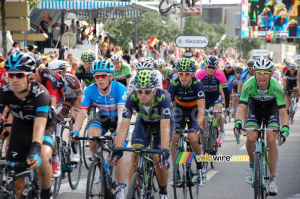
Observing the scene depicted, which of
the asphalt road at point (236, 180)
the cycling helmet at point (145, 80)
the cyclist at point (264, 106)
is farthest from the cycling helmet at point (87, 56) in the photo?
the cycling helmet at point (145, 80)

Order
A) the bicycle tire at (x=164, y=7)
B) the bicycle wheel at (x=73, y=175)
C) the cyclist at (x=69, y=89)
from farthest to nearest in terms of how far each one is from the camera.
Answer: the bicycle tire at (x=164, y=7)
the cyclist at (x=69, y=89)
the bicycle wheel at (x=73, y=175)

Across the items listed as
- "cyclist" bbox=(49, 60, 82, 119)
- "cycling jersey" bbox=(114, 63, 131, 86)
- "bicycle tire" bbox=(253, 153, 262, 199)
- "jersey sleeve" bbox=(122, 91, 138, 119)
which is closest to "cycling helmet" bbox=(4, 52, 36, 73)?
"jersey sleeve" bbox=(122, 91, 138, 119)

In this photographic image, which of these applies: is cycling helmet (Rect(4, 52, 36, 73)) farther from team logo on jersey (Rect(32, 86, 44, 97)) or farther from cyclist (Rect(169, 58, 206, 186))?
cyclist (Rect(169, 58, 206, 186))

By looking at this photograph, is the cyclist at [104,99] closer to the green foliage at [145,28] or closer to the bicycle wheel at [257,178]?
the bicycle wheel at [257,178]

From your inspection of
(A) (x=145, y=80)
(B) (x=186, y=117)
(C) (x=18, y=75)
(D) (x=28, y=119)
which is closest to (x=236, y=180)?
(B) (x=186, y=117)

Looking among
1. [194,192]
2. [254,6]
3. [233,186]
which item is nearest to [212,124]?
[233,186]

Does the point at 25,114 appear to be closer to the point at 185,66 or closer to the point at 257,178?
the point at 257,178

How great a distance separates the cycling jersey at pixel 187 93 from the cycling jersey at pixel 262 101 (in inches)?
36.8

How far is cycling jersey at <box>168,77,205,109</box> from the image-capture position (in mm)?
9188

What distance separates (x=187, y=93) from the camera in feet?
30.5

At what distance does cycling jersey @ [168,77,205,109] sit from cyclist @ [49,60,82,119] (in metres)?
1.84

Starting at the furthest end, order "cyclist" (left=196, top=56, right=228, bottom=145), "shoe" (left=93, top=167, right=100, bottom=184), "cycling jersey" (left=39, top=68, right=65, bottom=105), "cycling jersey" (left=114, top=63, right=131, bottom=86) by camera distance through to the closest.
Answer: "cycling jersey" (left=114, top=63, right=131, bottom=86) < "cyclist" (left=196, top=56, right=228, bottom=145) < "cycling jersey" (left=39, top=68, right=65, bottom=105) < "shoe" (left=93, top=167, right=100, bottom=184)

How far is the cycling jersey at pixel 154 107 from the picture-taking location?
710cm

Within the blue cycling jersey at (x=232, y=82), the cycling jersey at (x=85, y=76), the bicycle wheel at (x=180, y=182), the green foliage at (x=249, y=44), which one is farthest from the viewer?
the green foliage at (x=249, y=44)
